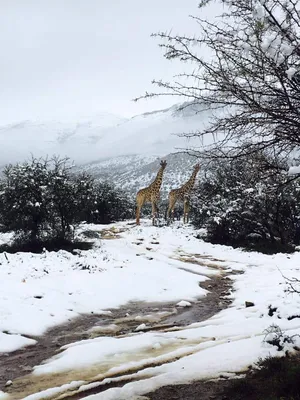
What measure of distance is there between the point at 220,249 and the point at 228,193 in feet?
11.8

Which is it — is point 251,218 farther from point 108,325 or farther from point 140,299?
point 108,325

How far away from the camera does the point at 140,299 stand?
30.7 feet

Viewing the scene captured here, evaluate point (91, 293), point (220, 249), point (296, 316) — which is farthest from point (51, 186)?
point (296, 316)

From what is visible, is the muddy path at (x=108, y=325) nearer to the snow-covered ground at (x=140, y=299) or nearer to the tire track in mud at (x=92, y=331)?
the tire track in mud at (x=92, y=331)

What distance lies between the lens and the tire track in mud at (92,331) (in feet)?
15.4

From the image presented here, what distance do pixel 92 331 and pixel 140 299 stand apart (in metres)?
2.53

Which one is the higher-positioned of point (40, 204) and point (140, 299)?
point (40, 204)

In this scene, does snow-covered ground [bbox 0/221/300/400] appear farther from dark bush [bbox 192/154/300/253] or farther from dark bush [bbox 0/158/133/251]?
dark bush [bbox 0/158/133/251]

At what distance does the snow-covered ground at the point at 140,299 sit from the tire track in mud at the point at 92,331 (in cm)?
10

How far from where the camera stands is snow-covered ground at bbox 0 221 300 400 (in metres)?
4.80

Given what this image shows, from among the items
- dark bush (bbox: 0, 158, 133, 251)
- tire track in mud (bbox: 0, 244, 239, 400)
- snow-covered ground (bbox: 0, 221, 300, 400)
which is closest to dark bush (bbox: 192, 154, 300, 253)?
snow-covered ground (bbox: 0, 221, 300, 400)

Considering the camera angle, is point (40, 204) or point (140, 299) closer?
point (140, 299)

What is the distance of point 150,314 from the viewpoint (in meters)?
8.11

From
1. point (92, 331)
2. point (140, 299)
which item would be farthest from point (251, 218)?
point (92, 331)
